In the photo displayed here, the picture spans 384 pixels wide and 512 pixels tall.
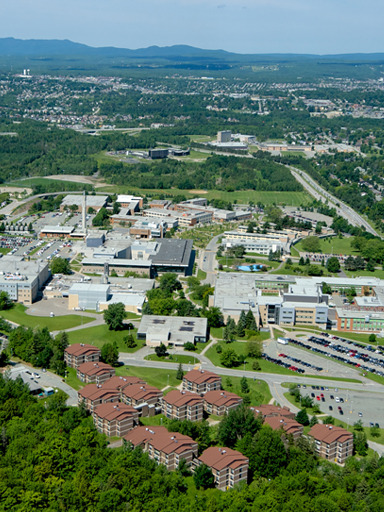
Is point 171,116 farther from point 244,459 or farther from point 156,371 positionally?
point 244,459

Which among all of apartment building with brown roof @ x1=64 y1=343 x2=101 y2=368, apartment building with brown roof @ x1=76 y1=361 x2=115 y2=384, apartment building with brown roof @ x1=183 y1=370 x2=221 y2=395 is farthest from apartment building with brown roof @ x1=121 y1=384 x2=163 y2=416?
apartment building with brown roof @ x1=64 y1=343 x2=101 y2=368

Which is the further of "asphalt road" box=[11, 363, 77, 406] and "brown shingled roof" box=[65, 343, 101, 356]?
"brown shingled roof" box=[65, 343, 101, 356]

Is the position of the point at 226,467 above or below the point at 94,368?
above

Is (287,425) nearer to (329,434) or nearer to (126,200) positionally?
(329,434)

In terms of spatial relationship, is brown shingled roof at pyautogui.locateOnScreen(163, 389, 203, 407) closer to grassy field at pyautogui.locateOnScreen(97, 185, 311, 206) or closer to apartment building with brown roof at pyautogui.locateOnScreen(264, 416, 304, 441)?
apartment building with brown roof at pyautogui.locateOnScreen(264, 416, 304, 441)

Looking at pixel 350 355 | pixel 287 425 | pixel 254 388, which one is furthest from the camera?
pixel 350 355

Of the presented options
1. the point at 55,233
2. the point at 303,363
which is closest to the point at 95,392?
the point at 303,363
